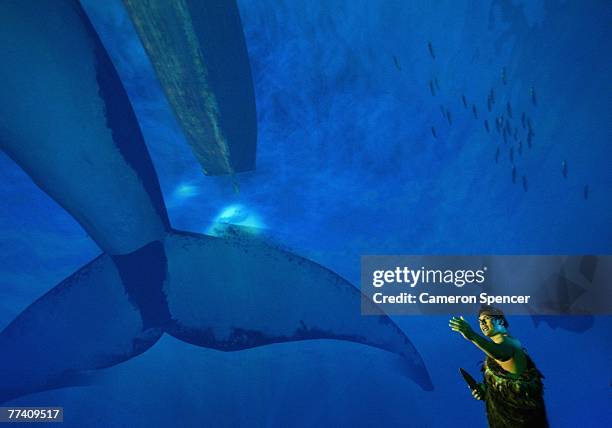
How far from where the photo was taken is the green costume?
287 centimetres

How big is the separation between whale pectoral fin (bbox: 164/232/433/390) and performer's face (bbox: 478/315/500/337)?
303 centimetres

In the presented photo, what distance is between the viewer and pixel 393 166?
772cm

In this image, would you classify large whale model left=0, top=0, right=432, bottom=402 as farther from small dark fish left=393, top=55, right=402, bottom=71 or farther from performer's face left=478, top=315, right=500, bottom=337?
small dark fish left=393, top=55, right=402, bottom=71

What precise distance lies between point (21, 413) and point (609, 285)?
33.7ft

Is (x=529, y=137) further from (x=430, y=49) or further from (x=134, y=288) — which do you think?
(x=134, y=288)

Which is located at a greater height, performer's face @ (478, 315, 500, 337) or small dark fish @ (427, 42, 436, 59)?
small dark fish @ (427, 42, 436, 59)

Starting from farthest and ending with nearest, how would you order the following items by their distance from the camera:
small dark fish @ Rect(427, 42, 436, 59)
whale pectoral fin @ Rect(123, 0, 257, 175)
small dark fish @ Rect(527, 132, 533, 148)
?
small dark fish @ Rect(527, 132, 533, 148) < small dark fish @ Rect(427, 42, 436, 59) < whale pectoral fin @ Rect(123, 0, 257, 175)

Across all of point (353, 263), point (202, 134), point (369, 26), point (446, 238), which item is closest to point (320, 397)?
point (353, 263)

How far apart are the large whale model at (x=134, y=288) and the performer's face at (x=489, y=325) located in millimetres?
3035

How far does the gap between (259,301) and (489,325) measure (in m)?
4.29

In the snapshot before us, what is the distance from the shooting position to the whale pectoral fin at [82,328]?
5895 mm

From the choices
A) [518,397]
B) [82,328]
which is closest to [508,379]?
[518,397]

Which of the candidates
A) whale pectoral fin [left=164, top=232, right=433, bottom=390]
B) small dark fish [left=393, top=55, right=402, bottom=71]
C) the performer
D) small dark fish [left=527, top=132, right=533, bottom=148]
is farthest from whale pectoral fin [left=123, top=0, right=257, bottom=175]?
small dark fish [left=527, top=132, right=533, bottom=148]

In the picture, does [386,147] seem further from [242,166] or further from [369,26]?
[242,166]
